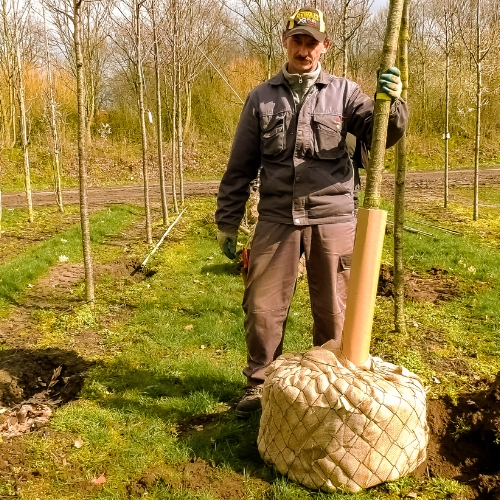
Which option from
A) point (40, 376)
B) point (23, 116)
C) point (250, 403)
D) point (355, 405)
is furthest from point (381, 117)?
point (23, 116)

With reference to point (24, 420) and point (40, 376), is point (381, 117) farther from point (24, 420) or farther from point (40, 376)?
point (40, 376)

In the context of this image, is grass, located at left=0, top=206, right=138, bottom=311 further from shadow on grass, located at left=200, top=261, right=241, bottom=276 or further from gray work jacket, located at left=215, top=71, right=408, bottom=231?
gray work jacket, located at left=215, top=71, right=408, bottom=231

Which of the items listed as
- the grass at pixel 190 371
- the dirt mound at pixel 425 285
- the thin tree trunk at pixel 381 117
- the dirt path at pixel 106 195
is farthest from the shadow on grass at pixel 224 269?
the dirt path at pixel 106 195

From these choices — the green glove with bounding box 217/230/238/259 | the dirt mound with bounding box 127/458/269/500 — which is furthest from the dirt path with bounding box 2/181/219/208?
the dirt mound with bounding box 127/458/269/500

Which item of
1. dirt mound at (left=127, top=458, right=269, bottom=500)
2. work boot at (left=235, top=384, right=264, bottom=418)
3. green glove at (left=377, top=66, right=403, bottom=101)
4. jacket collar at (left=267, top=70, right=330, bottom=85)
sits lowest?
dirt mound at (left=127, top=458, right=269, bottom=500)

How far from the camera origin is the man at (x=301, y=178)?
3.51 meters

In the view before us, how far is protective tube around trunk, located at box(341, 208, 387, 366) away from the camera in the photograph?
3098mm

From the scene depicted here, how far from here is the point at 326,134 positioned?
138 inches

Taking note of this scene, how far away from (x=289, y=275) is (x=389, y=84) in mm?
1385

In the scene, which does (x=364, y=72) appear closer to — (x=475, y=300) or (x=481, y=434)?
(x=475, y=300)

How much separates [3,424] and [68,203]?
15065 mm

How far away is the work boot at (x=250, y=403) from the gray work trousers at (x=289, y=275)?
28 cm

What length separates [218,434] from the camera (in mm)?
3711

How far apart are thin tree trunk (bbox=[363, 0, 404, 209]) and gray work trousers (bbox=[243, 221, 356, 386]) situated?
51 centimetres
